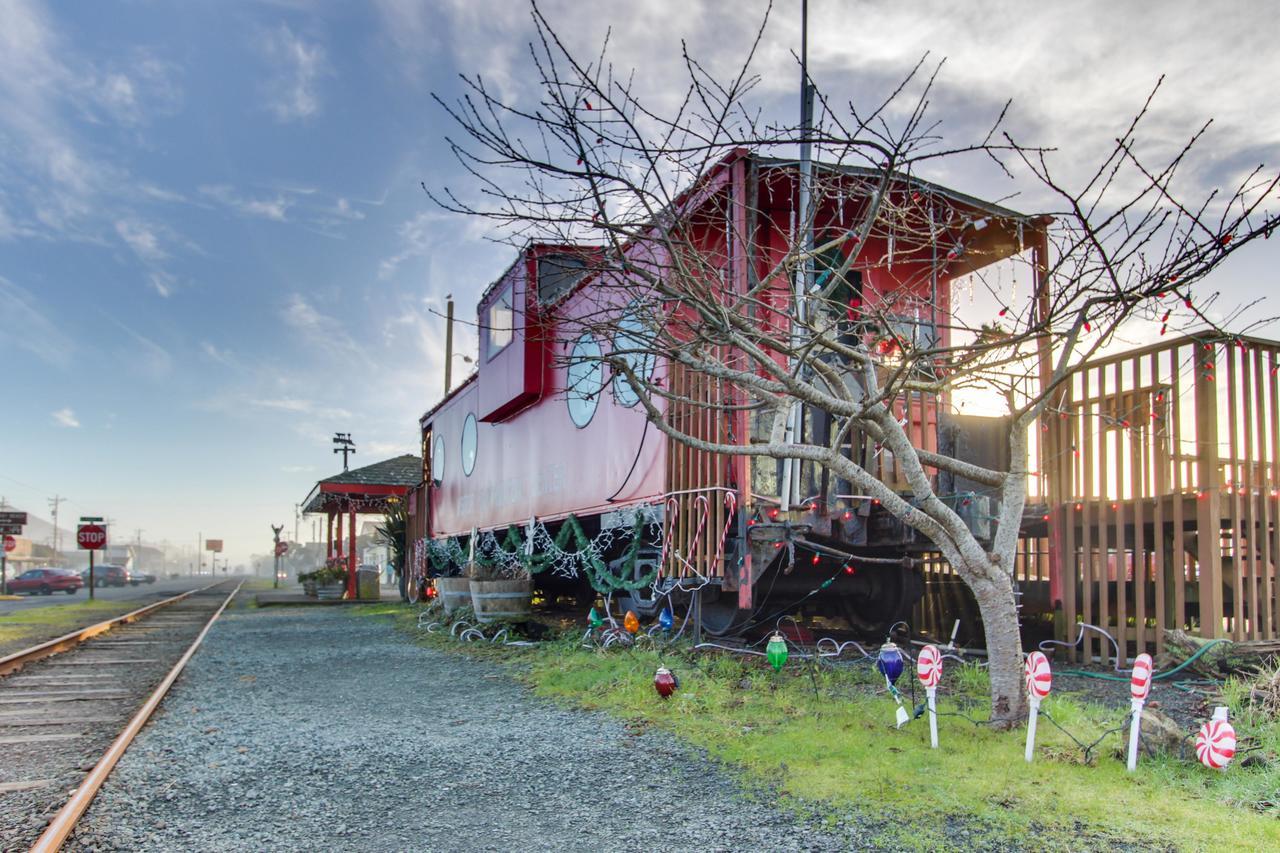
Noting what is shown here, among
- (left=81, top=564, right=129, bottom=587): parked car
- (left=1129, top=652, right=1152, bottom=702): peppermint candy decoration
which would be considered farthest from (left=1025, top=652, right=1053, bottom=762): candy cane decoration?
(left=81, top=564, right=129, bottom=587): parked car

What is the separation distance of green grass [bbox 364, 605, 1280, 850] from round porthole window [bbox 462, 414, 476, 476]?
27.5ft

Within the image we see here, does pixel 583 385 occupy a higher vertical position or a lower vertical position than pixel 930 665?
higher

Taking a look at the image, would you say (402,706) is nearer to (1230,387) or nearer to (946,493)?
(946,493)

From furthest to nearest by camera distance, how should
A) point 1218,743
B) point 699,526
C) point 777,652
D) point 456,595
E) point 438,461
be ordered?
1. point 438,461
2. point 456,595
3. point 699,526
4. point 777,652
5. point 1218,743

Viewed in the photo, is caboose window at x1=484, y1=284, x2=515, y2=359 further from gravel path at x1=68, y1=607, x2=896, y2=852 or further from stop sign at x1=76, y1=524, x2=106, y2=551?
stop sign at x1=76, y1=524, x2=106, y2=551

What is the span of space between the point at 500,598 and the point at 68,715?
5065 millimetres

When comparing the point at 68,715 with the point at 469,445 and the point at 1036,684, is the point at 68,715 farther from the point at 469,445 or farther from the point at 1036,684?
the point at 469,445

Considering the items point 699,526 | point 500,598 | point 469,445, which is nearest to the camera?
point 699,526

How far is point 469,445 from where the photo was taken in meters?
14.7

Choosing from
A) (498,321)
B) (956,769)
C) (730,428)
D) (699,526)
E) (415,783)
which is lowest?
(415,783)

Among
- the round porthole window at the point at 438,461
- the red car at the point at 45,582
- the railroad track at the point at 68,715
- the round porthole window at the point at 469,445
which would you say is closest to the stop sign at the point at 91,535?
the round porthole window at the point at 438,461

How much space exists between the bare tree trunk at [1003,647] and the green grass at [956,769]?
5.8 inches

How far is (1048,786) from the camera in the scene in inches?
151

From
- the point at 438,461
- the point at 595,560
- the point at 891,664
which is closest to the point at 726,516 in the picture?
the point at 595,560
